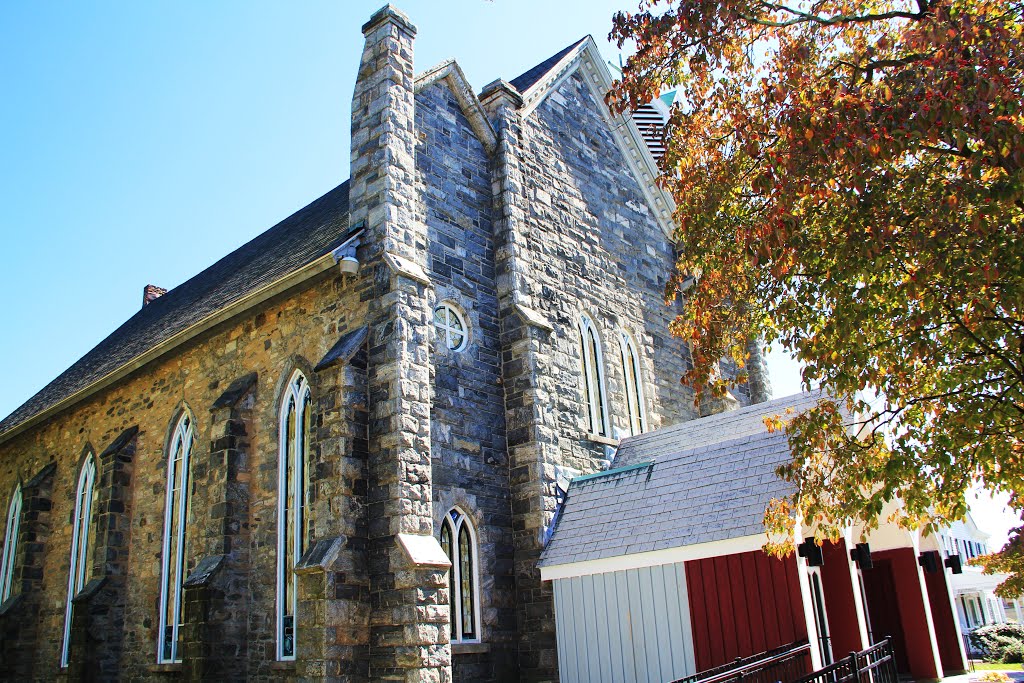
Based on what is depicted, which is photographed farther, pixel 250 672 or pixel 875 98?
pixel 250 672

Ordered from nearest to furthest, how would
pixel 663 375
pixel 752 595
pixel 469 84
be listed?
pixel 752 595 → pixel 469 84 → pixel 663 375

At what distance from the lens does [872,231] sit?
22.4ft

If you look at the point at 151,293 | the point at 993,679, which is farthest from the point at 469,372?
the point at 151,293

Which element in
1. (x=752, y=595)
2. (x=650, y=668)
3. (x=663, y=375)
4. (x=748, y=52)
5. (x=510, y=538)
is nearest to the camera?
(x=748, y=52)

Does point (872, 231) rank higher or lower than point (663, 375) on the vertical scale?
lower

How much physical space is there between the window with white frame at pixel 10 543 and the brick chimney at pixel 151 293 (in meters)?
10.5

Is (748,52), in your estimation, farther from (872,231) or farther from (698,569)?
(698,569)

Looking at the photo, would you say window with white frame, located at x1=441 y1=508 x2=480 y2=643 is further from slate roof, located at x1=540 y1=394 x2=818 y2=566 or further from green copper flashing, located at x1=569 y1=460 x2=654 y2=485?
green copper flashing, located at x1=569 y1=460 x2=654 y2=485

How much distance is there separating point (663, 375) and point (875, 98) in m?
12.1

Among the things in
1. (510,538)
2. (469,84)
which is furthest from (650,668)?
(469,84)

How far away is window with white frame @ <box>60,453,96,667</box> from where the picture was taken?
18031 mm

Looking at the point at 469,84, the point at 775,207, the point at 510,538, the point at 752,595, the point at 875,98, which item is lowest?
the point at 752,595

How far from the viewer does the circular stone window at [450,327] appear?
1391 cm

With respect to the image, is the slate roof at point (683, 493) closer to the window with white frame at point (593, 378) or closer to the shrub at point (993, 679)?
the window with white frame at point (593, 378)
